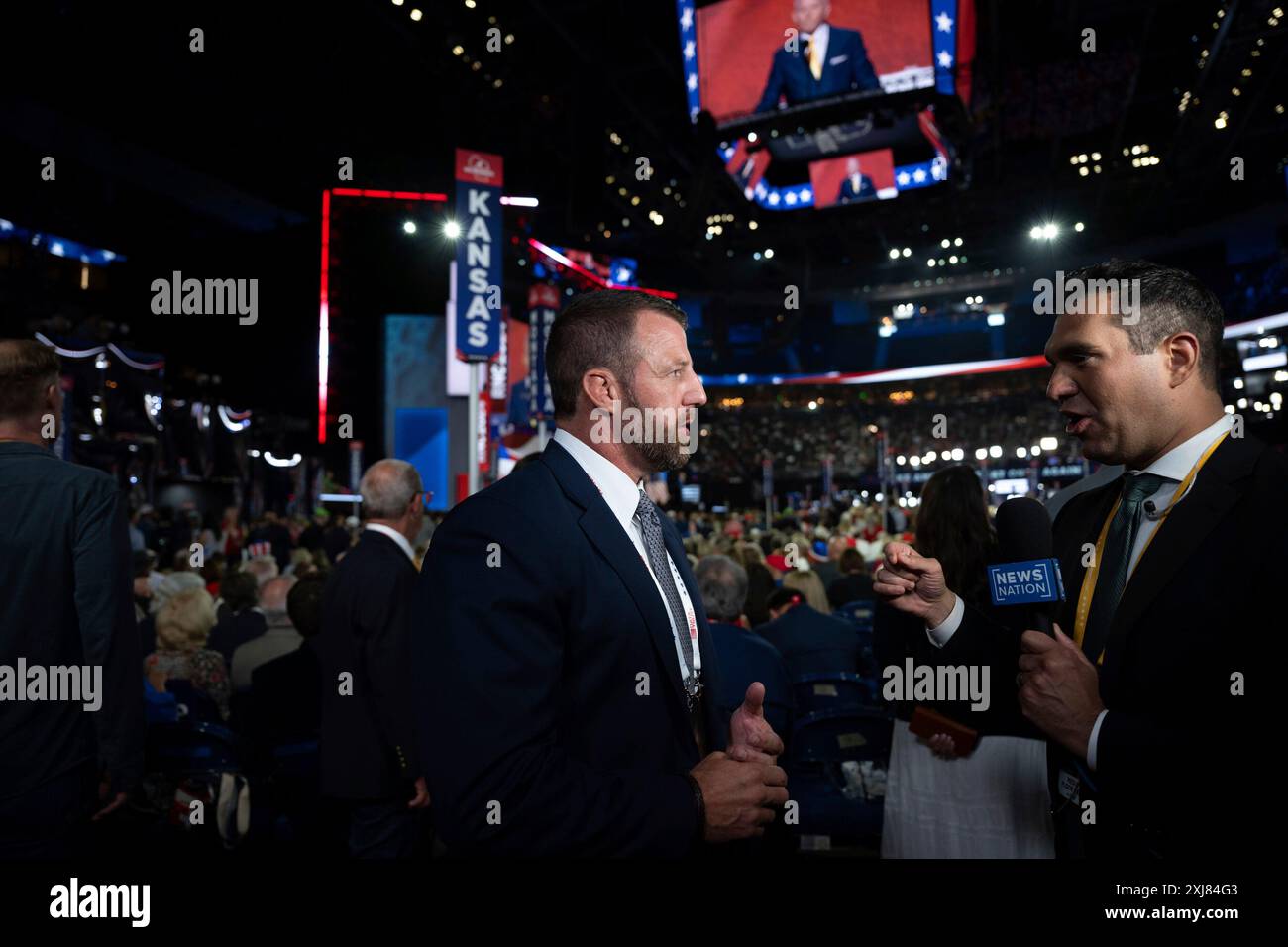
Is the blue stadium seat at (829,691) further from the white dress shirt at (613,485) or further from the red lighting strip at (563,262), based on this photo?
the red lighting strip at (563,262)

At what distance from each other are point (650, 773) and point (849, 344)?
119 feet

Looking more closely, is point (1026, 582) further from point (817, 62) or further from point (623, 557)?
point (817, 62)

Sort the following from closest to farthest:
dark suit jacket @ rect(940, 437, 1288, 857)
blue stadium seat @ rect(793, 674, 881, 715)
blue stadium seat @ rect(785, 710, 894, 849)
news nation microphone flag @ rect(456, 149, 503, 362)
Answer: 1. dark suit jacket @ rect(940, 437, 1288, 857)
2. blue stadium seat @ rect(785, 710, 894, 849)
3. blue stadium seat @ rect(793, 674, 881, 715)
4. news nation microphone flag @ rect(456, 149, 503, 362)

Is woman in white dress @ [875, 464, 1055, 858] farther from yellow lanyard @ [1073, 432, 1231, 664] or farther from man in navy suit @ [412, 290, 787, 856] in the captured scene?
man in navy suit @ [412, 290, 787, 856]

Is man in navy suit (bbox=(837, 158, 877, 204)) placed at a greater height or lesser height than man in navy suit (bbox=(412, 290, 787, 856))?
greater

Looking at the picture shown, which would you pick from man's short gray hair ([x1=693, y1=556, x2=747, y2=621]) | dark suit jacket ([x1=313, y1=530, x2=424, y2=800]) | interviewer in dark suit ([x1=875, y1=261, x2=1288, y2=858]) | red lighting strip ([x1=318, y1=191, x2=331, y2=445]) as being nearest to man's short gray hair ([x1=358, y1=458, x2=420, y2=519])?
dark suit jacket ([x1=313, y1=530, x2=424, y2=800])

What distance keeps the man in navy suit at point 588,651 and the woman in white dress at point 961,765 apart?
145 cm

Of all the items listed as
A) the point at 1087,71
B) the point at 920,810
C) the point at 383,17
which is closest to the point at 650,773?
the point at 920,810

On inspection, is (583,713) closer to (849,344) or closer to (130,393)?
(130,393)

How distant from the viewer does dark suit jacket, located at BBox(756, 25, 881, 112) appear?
8984mm

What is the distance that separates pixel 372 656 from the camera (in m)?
3.51

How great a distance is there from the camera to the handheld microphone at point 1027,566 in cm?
178

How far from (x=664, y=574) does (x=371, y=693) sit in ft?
7.48

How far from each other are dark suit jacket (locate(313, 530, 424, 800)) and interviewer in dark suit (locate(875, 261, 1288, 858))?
2.40m
